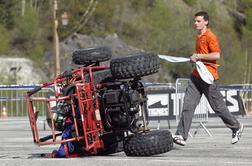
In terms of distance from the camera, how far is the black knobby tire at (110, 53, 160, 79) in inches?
398

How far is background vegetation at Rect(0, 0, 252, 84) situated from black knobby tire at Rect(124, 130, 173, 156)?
4065cm

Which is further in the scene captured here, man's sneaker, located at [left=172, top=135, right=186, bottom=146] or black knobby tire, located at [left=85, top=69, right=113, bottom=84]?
man's sneaker, located at [left=172, top=135, right=186, bottom=146]

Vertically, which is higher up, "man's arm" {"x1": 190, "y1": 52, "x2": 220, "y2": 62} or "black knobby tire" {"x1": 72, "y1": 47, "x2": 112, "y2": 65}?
"black knobby tire" {"x1": 72, "y1": 47, "x2": 112, "y2": 65}

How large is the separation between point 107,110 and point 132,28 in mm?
52204

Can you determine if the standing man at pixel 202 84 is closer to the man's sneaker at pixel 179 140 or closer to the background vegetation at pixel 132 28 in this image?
the man's sneaker at pixel 179 140

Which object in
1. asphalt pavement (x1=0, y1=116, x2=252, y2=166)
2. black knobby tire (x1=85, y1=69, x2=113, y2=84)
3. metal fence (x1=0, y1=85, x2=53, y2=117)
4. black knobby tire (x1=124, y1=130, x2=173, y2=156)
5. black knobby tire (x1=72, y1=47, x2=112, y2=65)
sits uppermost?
black knobby tire (x1=72, y1=47, x2=112, y2=65)

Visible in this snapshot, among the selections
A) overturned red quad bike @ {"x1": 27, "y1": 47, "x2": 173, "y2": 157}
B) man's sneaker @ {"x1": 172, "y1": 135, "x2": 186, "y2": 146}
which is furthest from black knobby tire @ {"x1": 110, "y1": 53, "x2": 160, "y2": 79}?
man's sneaker @ {"x1": 172, "y1": 135, "x2": 186, "y2": 146}

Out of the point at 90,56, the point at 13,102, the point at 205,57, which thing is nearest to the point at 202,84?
the point at 205,57

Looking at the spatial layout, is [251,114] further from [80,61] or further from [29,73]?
[29,73]

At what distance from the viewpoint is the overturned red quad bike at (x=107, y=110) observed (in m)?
10.2

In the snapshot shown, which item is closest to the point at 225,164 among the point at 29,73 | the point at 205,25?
the point at 205,25

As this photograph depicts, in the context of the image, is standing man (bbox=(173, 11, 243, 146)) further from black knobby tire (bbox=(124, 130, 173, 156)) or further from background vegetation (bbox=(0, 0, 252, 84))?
background vegetation (bbox=(0, 0, 252, 84))

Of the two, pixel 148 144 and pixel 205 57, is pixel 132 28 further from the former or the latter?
pixel 148 144

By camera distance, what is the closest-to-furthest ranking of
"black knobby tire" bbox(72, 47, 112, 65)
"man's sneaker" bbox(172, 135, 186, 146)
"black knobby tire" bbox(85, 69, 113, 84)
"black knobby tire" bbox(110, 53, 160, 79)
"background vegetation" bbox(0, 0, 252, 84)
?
1. "black knobby tire" bbox(110, 53, 160, 79)
2. "black knobby tire" bbox(85, 69, 113, 84)
3. "black knobby tire" bbox(72, 47, 112, 65)
4. "man's sneaker" bbox(172, 135, 186, 146)
5. "background vegetation" bbox(0, 0, 252, 84)
